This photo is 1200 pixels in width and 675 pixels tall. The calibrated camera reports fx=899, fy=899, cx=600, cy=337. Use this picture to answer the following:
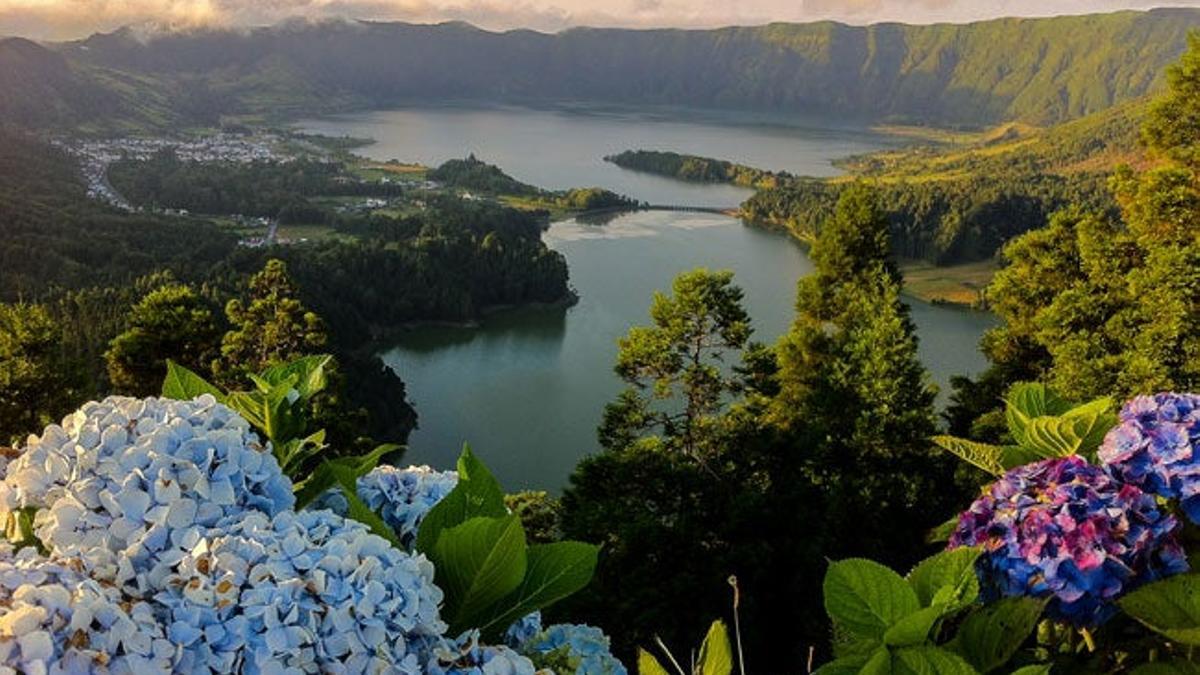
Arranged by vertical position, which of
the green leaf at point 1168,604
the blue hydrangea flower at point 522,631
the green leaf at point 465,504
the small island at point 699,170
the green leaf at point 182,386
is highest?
the green leaf at point 182,386

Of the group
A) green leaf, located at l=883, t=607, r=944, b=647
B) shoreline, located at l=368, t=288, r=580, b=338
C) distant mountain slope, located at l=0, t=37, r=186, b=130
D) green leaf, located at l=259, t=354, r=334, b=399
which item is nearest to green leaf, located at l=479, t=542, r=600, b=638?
green leaf, located at l=883, t=607, r=944, b=647

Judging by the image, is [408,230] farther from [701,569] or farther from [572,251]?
[701,569]

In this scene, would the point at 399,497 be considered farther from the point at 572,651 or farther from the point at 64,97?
the point at 64,97

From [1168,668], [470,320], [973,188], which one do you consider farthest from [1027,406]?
[973,188]

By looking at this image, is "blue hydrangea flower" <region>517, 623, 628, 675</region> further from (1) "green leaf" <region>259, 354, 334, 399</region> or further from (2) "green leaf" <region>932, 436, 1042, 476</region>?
(2) "green leaf" <region>932, 436, 1042, 476</region>

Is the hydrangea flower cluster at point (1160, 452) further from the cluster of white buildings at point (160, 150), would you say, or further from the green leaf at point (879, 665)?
the cluster of white buildings at point (160, 150)

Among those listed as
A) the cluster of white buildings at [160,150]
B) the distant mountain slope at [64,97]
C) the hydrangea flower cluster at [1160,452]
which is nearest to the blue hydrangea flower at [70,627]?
the hydrangea flower cluster at [1160,452]

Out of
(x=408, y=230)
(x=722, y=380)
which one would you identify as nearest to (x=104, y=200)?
(x=408, y=230)
